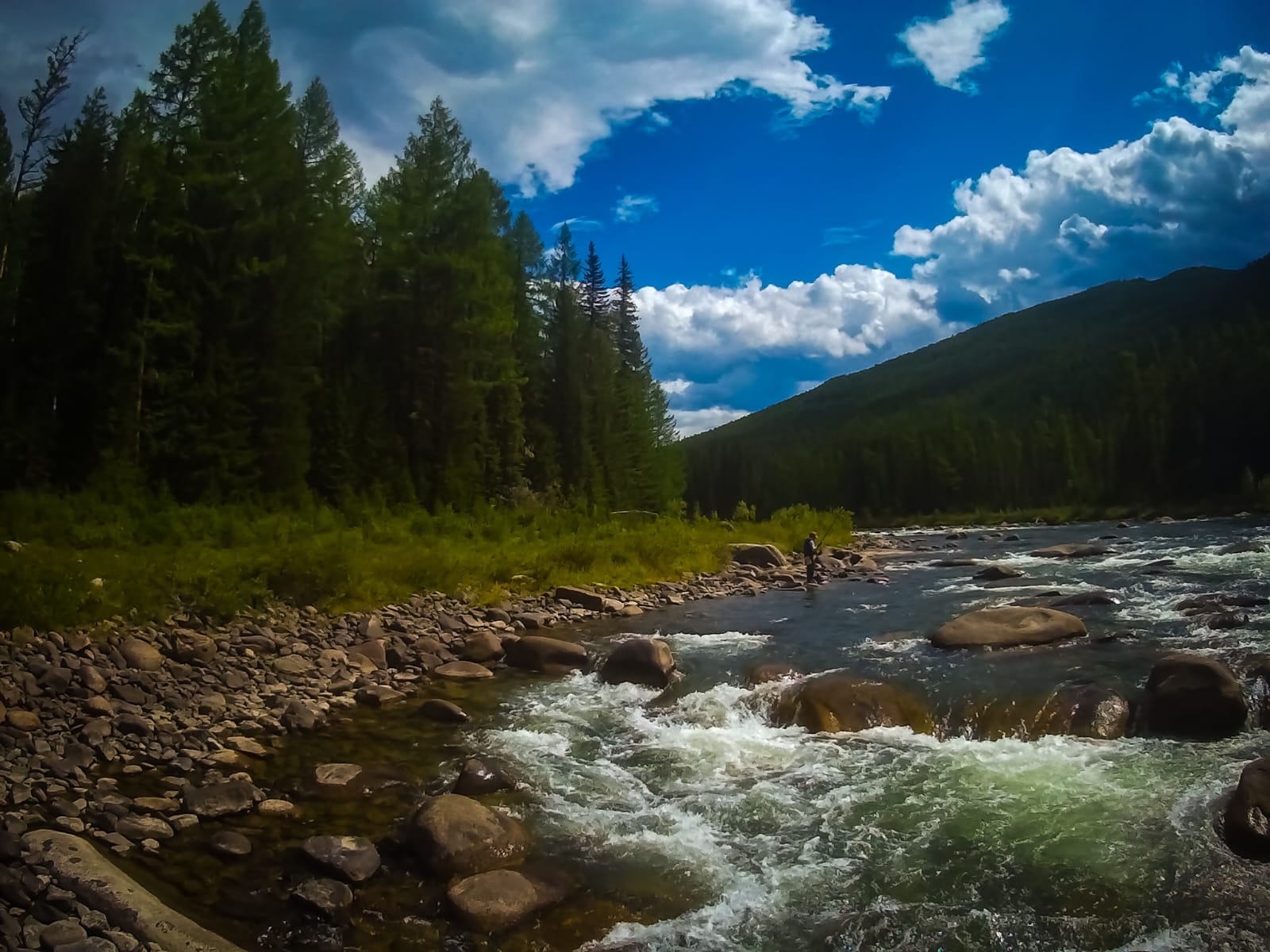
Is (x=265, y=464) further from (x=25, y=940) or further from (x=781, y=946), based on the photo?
(x=781, y=946)

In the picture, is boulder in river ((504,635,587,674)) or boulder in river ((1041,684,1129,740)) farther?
boulder in river ((504,635,587,674))

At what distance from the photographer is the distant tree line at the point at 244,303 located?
20.8 metres

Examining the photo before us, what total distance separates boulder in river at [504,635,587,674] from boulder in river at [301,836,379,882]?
670 cm

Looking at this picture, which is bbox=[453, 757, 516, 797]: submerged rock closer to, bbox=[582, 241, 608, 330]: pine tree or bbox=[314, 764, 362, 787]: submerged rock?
bbox=[314, 764, 362, 787]: submerged rock

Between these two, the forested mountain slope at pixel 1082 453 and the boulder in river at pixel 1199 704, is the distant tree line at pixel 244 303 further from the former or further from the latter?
the forested mountain slope at pixel 1082 453

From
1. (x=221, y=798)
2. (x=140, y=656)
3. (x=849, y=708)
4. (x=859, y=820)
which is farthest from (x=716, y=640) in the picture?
(x=221, y=798)

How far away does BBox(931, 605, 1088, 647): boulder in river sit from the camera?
13.2 m

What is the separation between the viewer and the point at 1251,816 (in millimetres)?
6285

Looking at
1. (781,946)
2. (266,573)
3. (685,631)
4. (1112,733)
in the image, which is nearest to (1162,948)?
(781,946)

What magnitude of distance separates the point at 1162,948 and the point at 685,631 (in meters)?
11.6

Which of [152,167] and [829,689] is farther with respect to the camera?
[152,167]

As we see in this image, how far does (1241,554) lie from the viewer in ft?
83.9

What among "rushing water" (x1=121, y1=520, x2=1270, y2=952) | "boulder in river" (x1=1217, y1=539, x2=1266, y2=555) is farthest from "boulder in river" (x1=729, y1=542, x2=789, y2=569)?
"rushing water" (x1=121, y1=520, x2=1270, y2=952)

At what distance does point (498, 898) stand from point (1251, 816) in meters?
5.98
